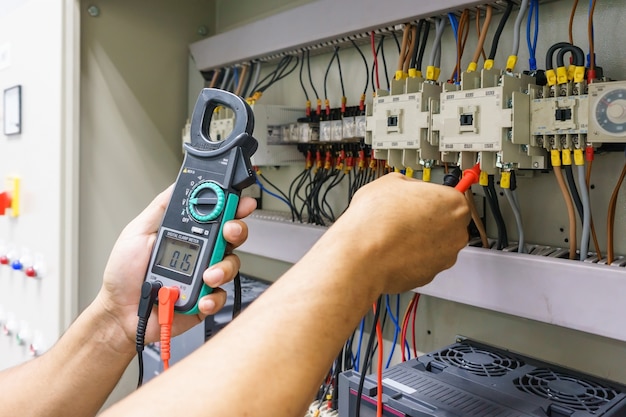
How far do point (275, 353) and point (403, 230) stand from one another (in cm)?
22

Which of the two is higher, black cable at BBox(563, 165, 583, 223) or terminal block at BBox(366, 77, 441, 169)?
terminal block at BBox(366, 77, 441, 169)

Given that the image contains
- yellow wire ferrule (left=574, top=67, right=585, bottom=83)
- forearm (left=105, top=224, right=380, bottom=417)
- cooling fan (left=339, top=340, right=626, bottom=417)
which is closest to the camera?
forearm (left=105, top=224, right=380, bottom=417)

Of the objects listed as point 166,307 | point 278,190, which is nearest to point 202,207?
point 166,307

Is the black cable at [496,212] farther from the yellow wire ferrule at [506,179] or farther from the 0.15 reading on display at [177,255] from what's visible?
the 0.15 reading on display at [177,255]

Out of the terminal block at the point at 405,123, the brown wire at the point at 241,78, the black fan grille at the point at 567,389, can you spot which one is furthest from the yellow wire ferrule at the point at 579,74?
the brown wire at the point at 241,78

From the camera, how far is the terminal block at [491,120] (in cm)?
89

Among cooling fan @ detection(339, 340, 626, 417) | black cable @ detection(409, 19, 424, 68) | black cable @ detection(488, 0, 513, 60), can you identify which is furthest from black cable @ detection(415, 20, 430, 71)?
cooling fan @ detection(339, 340, 626, 417)

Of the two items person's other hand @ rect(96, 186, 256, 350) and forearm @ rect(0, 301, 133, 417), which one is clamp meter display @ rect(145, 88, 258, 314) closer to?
person's other hand @ rect(96, 186, 256, 350)

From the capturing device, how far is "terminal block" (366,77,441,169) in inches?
40.4

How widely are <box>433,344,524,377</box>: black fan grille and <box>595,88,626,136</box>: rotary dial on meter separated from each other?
1.42ft

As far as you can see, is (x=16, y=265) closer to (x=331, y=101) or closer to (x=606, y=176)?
(x=331, y=101)

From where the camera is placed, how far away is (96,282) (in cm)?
153

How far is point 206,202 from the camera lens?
802 millimetres

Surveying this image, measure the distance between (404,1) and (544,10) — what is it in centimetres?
28
